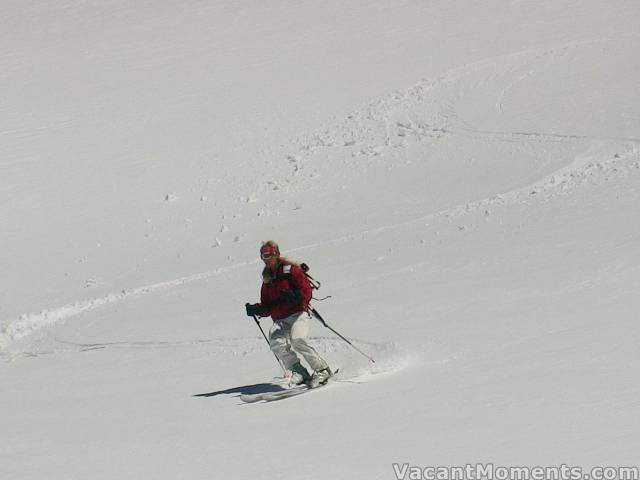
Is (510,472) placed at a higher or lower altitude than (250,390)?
higher

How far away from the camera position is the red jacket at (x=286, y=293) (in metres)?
7.50

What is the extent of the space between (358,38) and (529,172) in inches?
466

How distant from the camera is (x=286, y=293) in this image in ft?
24.9

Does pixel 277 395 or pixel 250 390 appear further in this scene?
pixel 250 390

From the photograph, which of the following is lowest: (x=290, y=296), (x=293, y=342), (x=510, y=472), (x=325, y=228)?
(x=325, y=228)

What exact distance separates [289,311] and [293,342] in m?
0.24

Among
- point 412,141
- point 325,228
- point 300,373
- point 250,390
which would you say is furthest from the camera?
point 412,141

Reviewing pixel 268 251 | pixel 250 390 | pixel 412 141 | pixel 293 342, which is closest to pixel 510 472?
pixel 268 251

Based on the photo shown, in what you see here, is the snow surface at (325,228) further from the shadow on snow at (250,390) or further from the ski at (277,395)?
the ski at (277,395)

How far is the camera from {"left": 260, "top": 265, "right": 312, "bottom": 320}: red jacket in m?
7.50

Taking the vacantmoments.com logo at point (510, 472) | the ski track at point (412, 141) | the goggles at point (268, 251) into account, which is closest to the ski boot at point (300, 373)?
the goggles at point (268, 251)

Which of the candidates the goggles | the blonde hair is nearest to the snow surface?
the blonde hair

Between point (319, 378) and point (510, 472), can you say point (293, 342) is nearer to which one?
point (319, 378)

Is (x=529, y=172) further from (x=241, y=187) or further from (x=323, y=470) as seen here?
(x=323, y=470)
